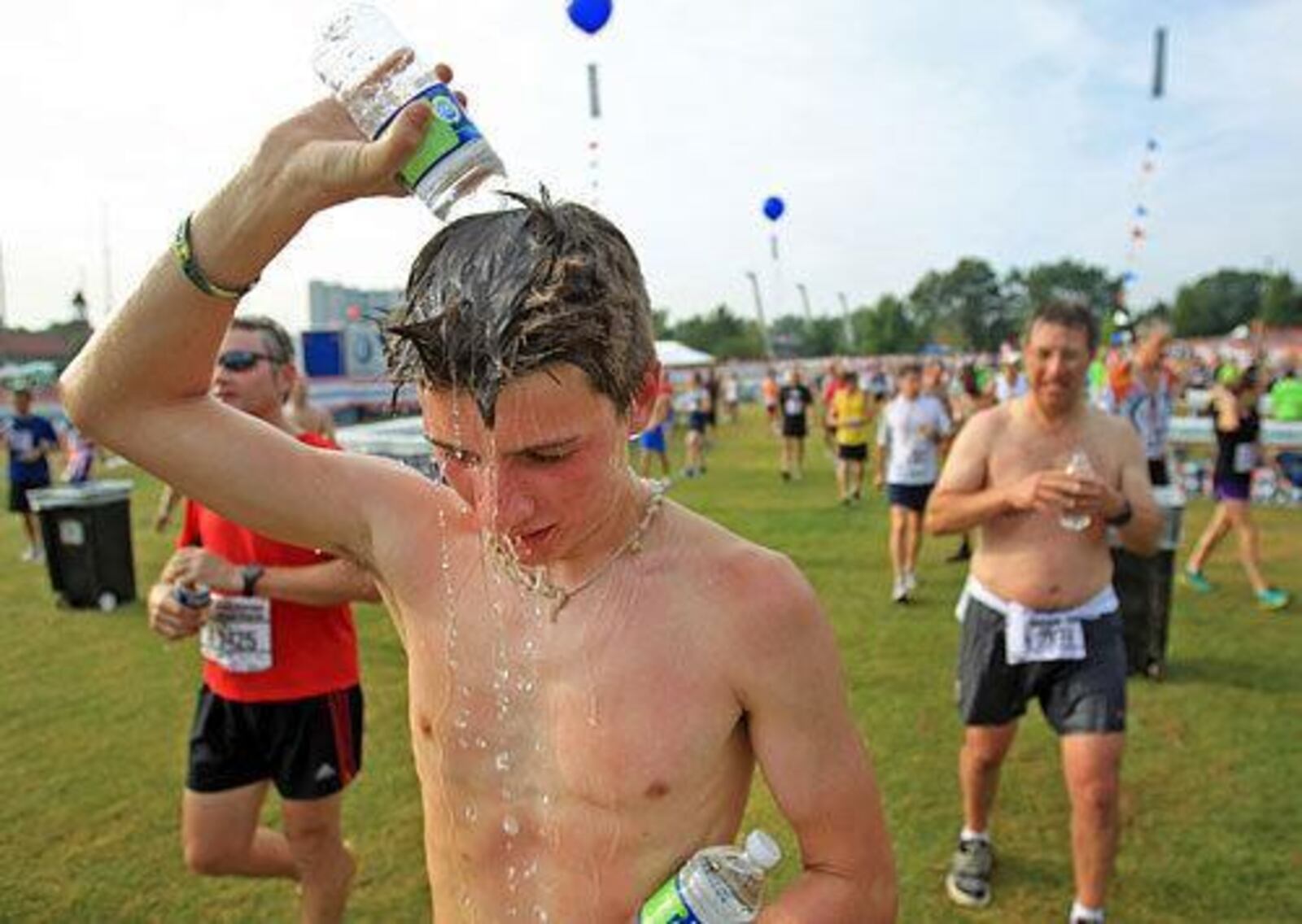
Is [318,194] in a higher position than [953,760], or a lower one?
higher

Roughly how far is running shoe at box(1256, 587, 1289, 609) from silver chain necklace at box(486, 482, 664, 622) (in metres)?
7.87

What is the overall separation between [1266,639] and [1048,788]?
3.23 m

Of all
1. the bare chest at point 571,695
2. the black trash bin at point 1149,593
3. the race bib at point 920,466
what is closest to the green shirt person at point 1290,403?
the race bib at point 920,466

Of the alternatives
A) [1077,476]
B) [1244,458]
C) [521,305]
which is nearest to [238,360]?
[521,305]

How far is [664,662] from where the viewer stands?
151 cm

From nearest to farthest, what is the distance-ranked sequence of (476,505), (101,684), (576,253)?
(576,253), (476,505), (101,684)

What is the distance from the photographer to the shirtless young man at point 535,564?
4.34 feet

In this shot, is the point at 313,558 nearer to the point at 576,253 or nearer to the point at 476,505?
the point at 476,505

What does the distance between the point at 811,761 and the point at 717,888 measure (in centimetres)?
24

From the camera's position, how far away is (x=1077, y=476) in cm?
354

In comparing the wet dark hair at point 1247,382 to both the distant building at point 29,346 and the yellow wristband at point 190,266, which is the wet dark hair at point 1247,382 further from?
the distant building at point 29,346

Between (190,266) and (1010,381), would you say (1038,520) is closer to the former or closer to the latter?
(190,266)

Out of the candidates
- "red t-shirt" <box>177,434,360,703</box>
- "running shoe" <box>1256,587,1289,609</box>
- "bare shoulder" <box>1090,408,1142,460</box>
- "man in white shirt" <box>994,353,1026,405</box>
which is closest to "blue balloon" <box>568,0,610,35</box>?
"red t-shirt" <box>177,434,360,703</box>

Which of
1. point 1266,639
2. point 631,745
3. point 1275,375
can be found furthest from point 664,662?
point 1275,375
